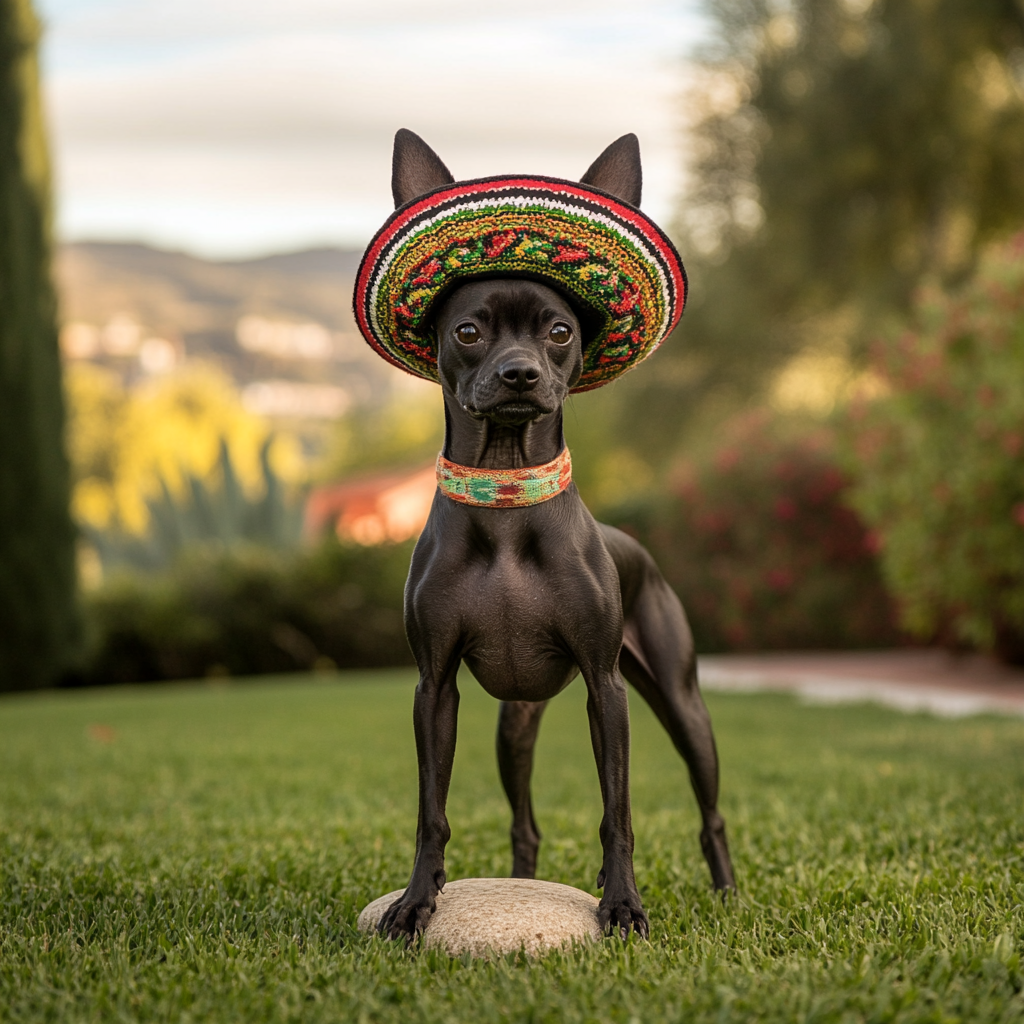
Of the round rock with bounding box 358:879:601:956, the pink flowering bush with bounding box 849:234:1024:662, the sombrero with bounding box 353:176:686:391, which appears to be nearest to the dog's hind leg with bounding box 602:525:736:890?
the round rock with bounding box 358:879:601:956

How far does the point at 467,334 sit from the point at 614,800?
127cm

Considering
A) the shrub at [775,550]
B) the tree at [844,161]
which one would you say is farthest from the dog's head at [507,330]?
the tree at [844,161]

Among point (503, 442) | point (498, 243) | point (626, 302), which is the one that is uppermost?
point (498, 243)

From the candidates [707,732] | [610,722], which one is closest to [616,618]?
[610,722]

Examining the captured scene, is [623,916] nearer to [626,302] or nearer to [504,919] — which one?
[504,919]

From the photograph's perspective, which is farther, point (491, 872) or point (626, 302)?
point (491, 872)

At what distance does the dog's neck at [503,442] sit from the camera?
118 inches

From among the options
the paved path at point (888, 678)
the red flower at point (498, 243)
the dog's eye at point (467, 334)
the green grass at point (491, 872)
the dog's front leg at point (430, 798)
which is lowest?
the paved path at point (888, 678)

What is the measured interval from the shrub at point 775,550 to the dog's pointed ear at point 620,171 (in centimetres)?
1111

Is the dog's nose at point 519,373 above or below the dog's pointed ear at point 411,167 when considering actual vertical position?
below

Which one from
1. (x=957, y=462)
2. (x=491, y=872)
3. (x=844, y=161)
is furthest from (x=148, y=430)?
(x=491, y=872)

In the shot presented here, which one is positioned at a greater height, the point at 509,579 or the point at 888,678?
the point at 509,579

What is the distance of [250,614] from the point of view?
1383cm

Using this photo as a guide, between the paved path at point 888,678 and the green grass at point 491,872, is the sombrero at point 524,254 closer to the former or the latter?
the green grass at point 491,872
